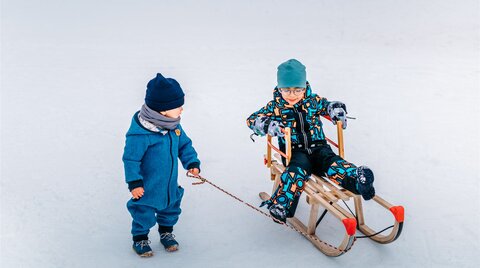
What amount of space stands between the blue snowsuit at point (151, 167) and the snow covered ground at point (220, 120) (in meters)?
0.31

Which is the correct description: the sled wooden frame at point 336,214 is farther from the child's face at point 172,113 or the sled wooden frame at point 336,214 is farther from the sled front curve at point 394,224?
the child's face at point 172,113

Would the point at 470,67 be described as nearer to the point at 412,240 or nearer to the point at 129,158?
the point at 412,240

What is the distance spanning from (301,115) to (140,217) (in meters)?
1.24

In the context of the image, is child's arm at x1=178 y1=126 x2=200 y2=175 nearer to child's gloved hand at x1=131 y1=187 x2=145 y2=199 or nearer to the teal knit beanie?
child's gloved hand at x1=131 y1=187 x2=145 y2=199

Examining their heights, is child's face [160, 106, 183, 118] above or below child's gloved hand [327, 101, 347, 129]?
above

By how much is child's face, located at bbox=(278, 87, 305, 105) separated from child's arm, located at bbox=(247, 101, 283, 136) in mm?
136

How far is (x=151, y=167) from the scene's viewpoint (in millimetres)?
3033

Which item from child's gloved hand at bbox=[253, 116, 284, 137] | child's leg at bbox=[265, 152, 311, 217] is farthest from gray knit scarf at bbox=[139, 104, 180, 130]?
child's leg at bbox=[265, 152, 311, 217]

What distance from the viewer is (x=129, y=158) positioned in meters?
2.96

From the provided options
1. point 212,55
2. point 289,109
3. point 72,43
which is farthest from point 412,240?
point 72,43

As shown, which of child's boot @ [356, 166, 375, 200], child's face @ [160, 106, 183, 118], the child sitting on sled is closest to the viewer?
child's face @ [160, 106, 183, 118]

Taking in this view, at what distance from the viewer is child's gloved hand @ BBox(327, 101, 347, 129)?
3.52 m

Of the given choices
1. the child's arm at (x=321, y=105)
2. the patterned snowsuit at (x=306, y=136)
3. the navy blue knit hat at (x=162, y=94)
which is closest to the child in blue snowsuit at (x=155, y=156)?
the navy blue knit hat at (x=162, y=94)

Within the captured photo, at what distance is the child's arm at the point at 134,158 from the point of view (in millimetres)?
2951
